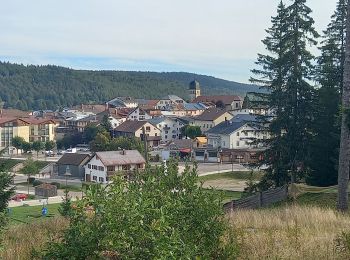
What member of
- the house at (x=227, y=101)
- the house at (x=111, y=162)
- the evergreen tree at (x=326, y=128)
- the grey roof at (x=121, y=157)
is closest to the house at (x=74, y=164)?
the house at (x=111, y=162)

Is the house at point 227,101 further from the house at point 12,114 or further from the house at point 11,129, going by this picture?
the house at point 11,129

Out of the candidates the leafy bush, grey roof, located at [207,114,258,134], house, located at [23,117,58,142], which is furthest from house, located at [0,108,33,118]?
the leafy bush

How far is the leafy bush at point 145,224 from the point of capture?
4574 millimetres

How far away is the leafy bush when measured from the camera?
4.57 meters

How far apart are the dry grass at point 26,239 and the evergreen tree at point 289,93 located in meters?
14.2

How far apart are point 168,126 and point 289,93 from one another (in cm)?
6214

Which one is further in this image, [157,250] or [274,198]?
[274,198]

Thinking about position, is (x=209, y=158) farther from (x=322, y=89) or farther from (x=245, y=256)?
(x=245, y=256)

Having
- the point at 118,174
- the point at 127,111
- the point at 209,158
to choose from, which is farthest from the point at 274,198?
the point at 127,111

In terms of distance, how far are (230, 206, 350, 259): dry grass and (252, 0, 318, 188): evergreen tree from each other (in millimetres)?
12650

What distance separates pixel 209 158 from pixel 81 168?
654 inches

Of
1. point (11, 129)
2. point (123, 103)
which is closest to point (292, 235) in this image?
point (11, 129)

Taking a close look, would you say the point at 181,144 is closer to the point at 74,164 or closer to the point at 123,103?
the point at 74,164

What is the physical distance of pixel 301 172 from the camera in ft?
73.5
